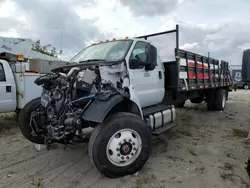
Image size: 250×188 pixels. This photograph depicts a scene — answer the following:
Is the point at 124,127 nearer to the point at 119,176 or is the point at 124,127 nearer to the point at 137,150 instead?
the point at 137,150

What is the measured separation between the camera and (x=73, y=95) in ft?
11.6

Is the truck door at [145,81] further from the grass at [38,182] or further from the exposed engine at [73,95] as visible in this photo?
the grass at [38,182]

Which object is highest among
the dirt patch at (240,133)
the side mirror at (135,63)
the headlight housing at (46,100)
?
the side mirror at (135,63)

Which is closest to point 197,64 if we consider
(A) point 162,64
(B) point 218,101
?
(A) point 162,64

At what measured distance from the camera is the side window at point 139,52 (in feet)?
13.9

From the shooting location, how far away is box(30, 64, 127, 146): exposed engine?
3.36m

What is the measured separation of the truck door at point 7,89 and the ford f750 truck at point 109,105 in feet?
7.21

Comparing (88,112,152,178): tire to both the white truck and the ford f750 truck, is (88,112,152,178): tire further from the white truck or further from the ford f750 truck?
the white truck

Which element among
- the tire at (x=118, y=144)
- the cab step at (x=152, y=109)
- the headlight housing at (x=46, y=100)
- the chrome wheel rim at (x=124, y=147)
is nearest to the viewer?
the tire at (x=118, y=144)

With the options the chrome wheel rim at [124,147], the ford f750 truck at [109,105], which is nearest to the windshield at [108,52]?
the ford f750 truck at [109,105]

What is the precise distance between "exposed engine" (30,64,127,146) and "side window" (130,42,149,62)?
1.86 ft

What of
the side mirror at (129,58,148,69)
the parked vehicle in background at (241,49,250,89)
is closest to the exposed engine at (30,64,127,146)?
the side mirror at (129,58,148,69)

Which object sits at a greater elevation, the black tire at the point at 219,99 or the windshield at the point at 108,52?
the windshield at the point at 108,52

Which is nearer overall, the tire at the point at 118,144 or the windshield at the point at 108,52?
the tire at the point at 118,144
